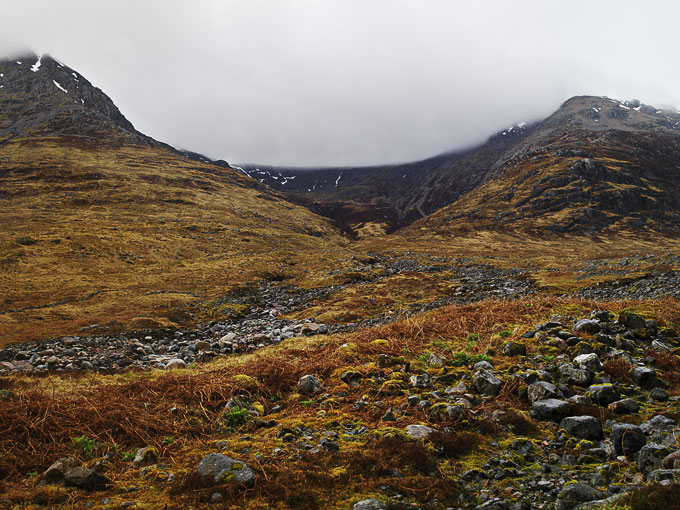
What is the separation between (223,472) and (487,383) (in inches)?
238

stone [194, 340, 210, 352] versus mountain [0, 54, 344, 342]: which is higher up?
mountain [0, 54, 344, 342]

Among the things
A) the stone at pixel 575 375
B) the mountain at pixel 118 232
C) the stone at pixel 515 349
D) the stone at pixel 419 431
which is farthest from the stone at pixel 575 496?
the mountain at pixel 118 232

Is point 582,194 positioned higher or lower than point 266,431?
higher

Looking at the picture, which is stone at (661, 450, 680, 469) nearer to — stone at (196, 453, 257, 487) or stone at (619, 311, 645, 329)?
stone at (196, 453, 257, 487)

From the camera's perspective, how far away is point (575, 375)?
7.97 metres

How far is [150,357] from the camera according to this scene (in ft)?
58.4

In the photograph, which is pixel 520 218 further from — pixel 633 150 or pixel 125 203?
pixel 125 203

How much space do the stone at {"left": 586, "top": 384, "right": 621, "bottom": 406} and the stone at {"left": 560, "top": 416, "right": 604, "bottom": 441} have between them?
1229 mm

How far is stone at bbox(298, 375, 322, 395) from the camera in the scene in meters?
9.24

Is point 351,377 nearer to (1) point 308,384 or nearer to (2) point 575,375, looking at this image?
(1) point 308,384

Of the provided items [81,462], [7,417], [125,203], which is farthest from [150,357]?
[125,203]

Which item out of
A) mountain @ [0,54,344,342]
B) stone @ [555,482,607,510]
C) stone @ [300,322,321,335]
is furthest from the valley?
mountain @ [0,54,344,342]

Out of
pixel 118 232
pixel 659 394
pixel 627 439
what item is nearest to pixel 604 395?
pixel 659 394

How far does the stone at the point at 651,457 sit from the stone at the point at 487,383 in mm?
3276
